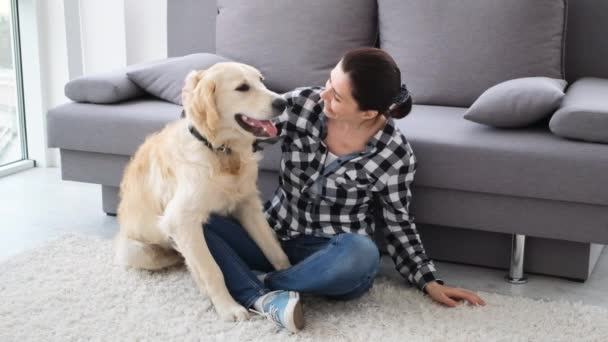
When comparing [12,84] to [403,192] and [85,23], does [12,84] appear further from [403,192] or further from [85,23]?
[403,192]

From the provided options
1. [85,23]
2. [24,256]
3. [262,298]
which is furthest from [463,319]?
[85,23]

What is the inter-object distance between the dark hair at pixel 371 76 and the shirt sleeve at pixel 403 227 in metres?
0.25

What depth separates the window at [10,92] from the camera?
3.72 metres

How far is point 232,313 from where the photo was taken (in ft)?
6.68

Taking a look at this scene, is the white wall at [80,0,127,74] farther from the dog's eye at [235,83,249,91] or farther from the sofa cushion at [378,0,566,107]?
the dog's eye at [235,83,249,91]

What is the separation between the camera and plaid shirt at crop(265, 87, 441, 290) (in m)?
2.15

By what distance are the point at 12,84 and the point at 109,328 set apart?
2260 millimetres

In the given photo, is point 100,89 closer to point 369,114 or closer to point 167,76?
point 167,76

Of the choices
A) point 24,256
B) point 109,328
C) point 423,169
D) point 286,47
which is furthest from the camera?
point 286,47

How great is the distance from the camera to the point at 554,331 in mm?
2021

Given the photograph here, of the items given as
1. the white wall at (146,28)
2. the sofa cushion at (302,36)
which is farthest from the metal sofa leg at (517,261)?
Answer: the white wall at (146,28)

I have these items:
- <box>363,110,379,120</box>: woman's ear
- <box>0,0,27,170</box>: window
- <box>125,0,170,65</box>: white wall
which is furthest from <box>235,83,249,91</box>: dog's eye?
<box>0,0,27,170</box>: window

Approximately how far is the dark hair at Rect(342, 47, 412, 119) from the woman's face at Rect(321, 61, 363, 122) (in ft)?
0.05

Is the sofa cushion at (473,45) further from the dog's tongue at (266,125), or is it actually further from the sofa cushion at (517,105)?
the dog's tongue at (266,125)
